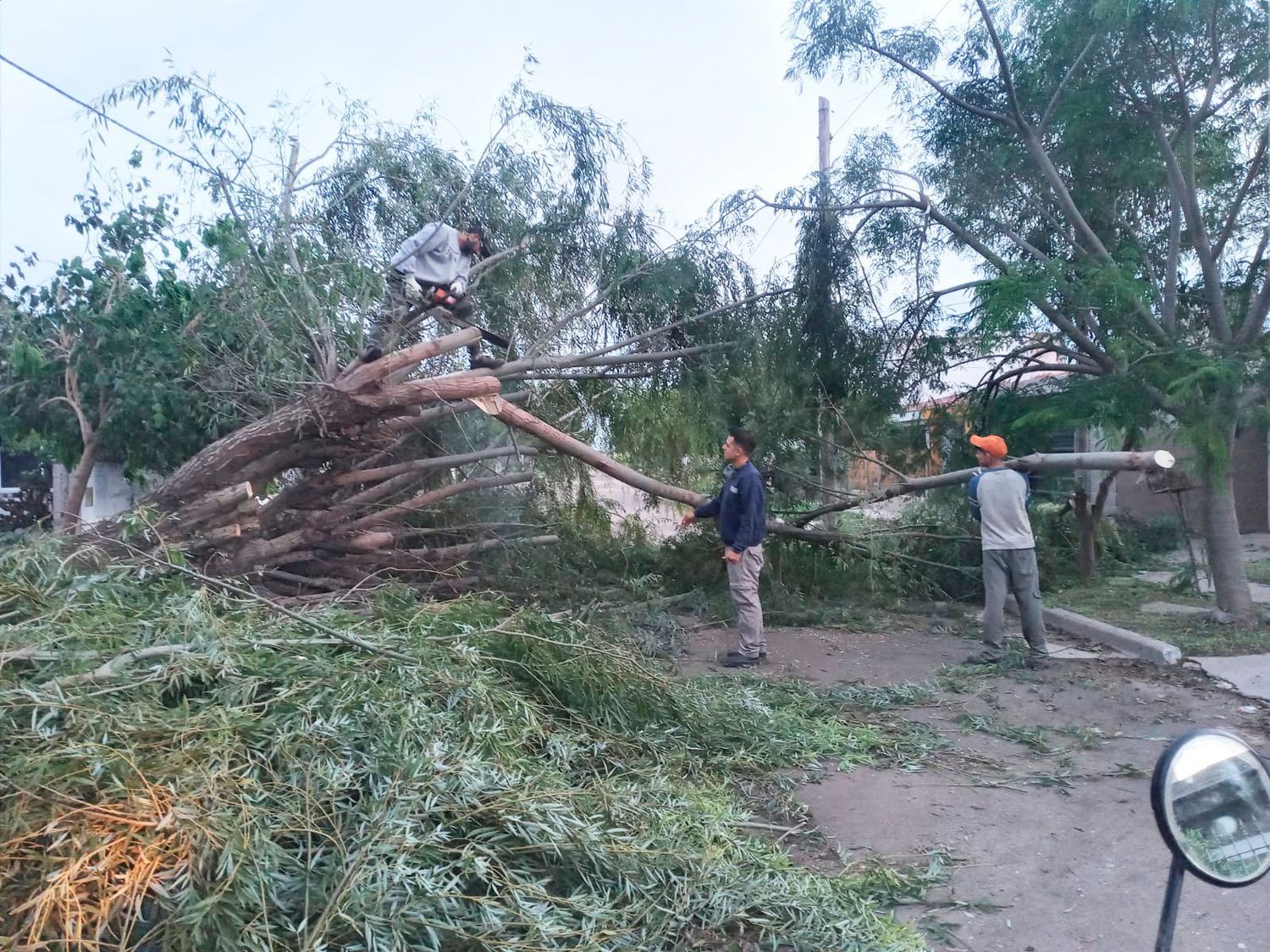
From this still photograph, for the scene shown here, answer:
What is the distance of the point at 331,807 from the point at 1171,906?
8.34ft

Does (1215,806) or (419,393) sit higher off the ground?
(419,393)

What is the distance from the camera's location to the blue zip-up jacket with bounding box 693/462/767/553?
752 centimetres

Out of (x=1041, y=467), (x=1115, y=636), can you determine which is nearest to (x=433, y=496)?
(x=1041, y=467)

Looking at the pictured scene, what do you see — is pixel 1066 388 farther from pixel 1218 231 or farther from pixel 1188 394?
pixel 1218 231

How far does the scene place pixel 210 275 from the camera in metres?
8.47

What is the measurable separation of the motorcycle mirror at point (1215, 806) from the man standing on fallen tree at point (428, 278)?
21.9 feet

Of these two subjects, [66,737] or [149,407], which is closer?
[66,737]

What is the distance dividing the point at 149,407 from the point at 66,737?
5609mm

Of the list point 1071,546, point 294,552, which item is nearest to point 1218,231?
point 1071,546

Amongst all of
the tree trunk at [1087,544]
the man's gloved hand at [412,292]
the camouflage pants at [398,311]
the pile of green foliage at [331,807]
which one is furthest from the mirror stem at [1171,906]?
the tree trunk at [1087,544]

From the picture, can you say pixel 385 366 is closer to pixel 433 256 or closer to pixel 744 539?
pixel 433 256

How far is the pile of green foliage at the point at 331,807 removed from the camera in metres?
2.88

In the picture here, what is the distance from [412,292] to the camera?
8.12 meters

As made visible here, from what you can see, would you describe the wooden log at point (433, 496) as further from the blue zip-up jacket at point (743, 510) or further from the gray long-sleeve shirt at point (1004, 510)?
the gray long-sleeve shirt at point (1004, 510)
